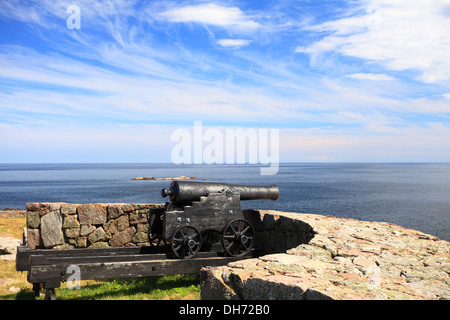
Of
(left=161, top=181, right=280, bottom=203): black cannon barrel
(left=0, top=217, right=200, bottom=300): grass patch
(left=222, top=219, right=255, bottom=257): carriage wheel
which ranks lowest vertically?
(left=0, top=217, right=200, bottom=300): grass patch

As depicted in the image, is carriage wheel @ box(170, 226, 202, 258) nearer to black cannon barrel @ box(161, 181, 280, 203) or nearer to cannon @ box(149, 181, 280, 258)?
cannon @ box(149, 181, 280, 258)

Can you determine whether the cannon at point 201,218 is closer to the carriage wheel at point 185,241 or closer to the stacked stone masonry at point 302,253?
the carriage wheel at point 185,241

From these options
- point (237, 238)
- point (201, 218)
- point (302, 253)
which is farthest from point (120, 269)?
point (302, 253)

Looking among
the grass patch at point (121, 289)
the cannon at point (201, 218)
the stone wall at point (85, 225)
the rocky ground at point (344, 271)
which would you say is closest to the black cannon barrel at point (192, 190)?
the cannon at point (201, 218)

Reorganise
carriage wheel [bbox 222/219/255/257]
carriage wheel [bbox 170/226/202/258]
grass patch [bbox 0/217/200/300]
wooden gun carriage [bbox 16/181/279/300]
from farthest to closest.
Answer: carriage wheel [bbox 222/219/255/257] < carriage wheel [bbox 170/226/202/258] < grass patch [bbox 0/217/200/300] < wooden gun carriage [bbox 16/181/279/300]

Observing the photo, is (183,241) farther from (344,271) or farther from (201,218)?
(344,271)

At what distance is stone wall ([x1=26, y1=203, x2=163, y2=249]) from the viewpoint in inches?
308

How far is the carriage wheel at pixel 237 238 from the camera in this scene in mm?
6770

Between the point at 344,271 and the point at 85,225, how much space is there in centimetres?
552

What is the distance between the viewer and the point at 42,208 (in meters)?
7.82

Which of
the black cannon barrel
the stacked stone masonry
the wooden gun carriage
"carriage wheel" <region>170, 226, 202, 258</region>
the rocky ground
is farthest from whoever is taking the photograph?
the black cannon barrel

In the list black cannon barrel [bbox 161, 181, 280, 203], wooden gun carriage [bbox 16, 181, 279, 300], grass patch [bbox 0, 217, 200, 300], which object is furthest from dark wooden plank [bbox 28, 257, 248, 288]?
black cannon barrel [bbox 161, 181, 280, 203]

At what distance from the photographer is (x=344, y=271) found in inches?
161

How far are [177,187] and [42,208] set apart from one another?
2.98m
